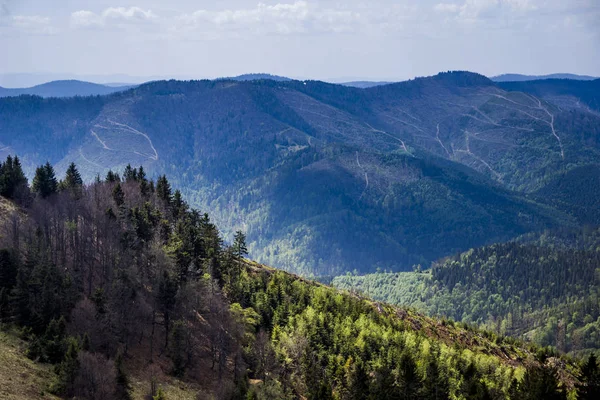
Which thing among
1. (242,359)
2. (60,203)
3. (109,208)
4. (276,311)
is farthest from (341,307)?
(60,203)

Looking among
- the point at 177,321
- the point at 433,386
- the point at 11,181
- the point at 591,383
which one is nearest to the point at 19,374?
the point at 177,321

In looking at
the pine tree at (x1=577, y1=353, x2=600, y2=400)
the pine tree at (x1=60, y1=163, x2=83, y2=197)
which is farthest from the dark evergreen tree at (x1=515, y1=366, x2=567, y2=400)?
the pine tree at (x1=60, y1=163, x2=83, y2=197)

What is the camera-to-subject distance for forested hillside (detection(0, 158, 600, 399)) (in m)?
69.8

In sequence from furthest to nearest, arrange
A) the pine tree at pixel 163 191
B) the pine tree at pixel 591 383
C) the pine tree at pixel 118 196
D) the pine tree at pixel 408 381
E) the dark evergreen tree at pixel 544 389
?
the pine tree at pixel 163 191 < the pine tree at pixel 118 196 < the pine tree at pixel 408 381 < the dark evergreen tree at pixel 544 389 < the pine tree at pixel 591 383

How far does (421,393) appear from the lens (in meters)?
76.1

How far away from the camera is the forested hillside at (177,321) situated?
69.8 metres

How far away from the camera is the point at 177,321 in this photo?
8338 cm

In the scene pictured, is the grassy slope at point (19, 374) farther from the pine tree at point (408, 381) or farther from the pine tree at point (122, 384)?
the pine tree at point (408, 381)

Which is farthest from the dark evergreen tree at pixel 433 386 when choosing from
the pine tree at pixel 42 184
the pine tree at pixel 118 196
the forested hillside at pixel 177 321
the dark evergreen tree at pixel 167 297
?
the pine tree at pixel 42 184

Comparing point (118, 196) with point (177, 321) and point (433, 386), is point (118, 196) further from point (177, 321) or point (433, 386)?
point (433, 386)

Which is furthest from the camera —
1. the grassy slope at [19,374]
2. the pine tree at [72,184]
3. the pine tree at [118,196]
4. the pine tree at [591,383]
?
the pine tree at [72,184]

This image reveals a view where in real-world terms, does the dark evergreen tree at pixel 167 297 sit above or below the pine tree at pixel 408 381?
above

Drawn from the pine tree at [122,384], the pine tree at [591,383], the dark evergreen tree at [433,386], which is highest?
the pine tree at [591,383]

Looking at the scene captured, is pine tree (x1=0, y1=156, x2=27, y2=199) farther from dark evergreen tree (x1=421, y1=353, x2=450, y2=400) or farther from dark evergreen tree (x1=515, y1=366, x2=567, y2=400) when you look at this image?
dark evergreen tree (x1=515, y1=366, x2=567, y2=400)
